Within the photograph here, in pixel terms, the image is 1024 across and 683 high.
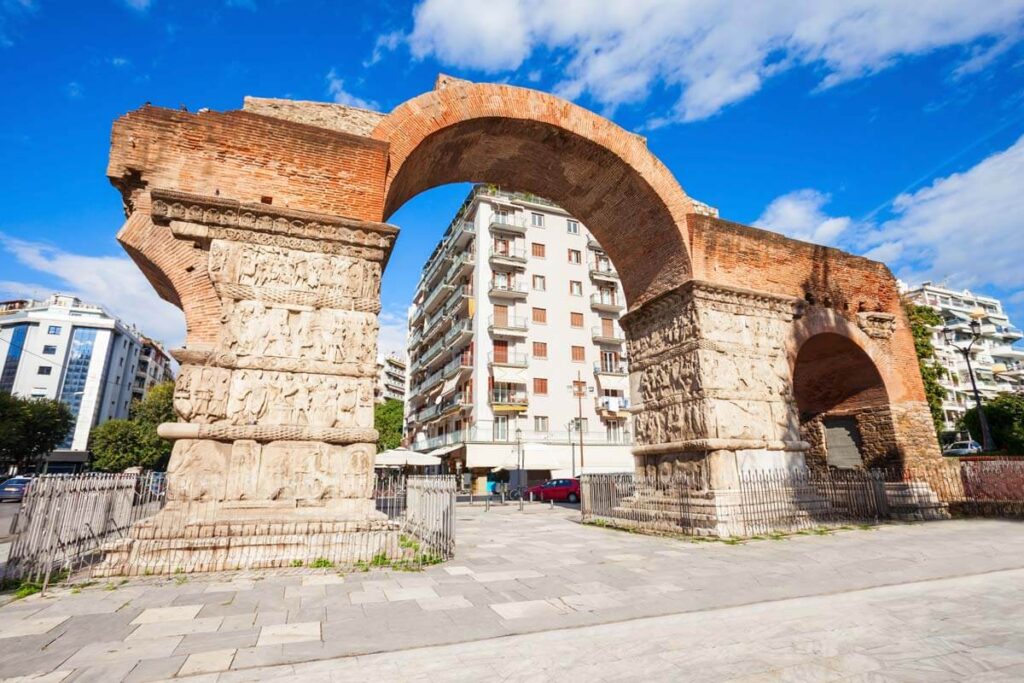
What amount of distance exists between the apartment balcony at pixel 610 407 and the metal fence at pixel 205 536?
2645cm

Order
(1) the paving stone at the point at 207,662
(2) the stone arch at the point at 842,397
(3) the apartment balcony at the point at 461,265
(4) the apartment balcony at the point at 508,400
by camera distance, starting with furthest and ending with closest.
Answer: (3) the apartment balcony at the point at 461,265 → (4) the apartment balcony at the point at 508,400 → (2) the stone arch at the point at 842,397 → (1) the paving stone at the point at 207,662

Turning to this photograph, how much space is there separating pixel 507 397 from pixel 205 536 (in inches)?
1012

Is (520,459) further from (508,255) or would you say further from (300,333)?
(300,333)

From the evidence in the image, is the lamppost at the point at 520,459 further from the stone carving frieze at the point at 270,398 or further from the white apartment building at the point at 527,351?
the stone carving frieze at the point at 270,398

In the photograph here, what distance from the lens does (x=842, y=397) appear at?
1336 cm

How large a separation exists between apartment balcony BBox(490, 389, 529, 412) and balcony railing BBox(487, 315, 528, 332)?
403 cm

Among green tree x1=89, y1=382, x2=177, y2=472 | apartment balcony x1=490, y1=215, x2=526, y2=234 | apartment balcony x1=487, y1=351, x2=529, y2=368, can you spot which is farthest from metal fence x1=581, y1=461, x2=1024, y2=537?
green tree x1=89, y1=382, x2=177, y2=472

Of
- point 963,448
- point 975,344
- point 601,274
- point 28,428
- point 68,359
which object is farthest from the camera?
point 975,344

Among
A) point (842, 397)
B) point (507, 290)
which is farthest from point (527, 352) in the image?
point (842, 397)

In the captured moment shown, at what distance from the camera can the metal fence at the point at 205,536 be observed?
5.52 m

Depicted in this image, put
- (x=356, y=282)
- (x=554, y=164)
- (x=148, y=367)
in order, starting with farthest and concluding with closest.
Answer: (x=148, y=367), (x=554, y=164), (x=356, y=282)

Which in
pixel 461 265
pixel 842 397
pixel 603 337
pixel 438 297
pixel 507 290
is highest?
pixel 461 265

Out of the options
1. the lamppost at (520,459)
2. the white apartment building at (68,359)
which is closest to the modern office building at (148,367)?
the white apartment building at (68,359)

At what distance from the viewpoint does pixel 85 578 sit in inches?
218
